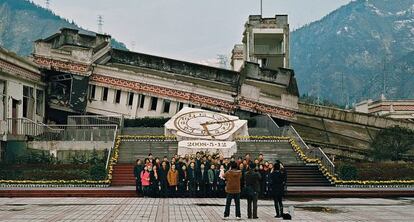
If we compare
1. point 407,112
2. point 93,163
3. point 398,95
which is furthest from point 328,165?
point 398,95

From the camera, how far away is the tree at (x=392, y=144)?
110 feet

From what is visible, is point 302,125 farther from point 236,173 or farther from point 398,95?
point 398,95

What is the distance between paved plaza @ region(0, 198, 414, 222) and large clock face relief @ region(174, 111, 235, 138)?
461 inches

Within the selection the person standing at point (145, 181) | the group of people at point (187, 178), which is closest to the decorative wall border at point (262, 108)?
the group of people at point (187, 178)

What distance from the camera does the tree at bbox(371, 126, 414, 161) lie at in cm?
3366

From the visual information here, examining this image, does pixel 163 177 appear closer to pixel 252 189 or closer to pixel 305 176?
pixel 252 189

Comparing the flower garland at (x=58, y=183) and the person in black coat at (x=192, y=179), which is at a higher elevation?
the person in black coat at (x=192, y=179)

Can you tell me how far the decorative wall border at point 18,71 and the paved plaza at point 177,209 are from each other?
14.8 metres

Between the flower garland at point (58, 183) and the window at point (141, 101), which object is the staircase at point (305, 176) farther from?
the window at point (141, 101)

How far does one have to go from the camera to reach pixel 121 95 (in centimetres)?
4109

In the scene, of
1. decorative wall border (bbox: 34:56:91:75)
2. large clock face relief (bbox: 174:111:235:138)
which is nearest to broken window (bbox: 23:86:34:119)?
decorative wall border (bbox: 34:56:91:75)

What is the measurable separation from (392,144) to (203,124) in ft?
35.9

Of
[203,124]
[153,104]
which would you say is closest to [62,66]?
[153,104]

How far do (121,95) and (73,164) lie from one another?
13764 millimetres
